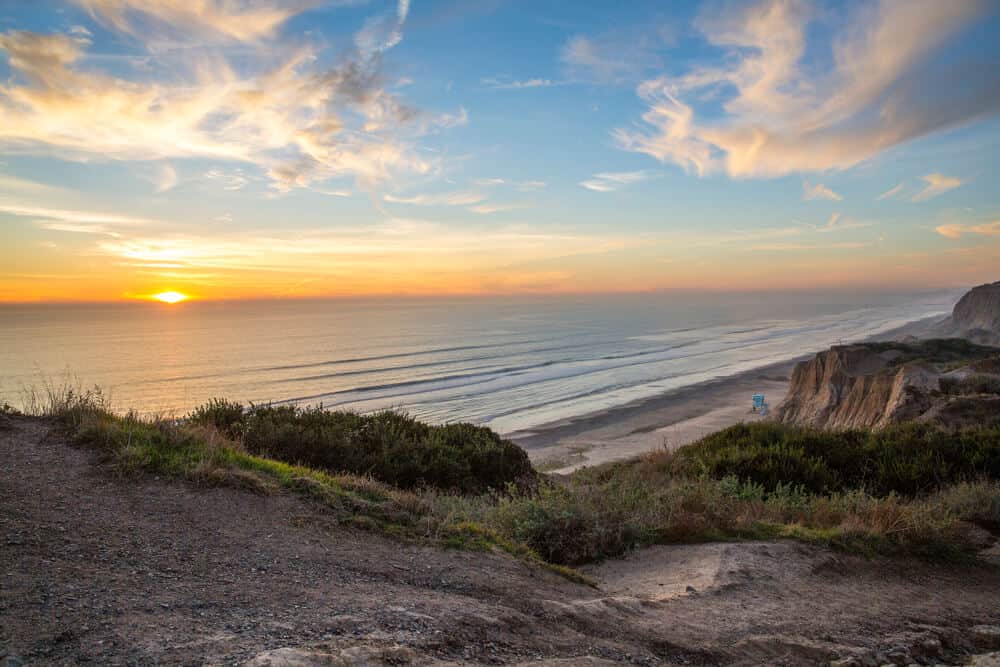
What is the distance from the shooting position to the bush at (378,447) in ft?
38.5

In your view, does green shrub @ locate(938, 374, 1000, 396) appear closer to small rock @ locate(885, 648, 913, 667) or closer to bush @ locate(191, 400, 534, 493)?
bush @ locate(191, 400, 534, 493)

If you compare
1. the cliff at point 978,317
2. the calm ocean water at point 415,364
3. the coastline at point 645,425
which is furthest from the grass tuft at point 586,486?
the cliff at point 978,317

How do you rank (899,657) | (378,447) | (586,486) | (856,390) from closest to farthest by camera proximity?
1. (899,657)
2. (586,486)
3. (378,447)
4. (856,390)

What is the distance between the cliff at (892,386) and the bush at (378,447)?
1141cm

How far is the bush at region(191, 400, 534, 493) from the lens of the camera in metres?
11.7

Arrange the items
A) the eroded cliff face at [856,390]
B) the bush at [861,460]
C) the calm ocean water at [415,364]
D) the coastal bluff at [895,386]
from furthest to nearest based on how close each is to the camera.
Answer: the calm ocean water at [415,364]
the eroded cliff face at [856,390]
the coastal bluff at [895,386]
the bush at [861,460]

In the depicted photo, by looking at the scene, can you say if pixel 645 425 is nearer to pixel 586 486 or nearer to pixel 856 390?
pixel 856 390

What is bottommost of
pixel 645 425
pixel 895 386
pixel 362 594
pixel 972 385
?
pixel 645 425

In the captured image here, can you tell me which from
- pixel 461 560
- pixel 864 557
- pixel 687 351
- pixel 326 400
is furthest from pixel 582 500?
pixel 687 351

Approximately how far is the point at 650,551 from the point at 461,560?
2627 mm

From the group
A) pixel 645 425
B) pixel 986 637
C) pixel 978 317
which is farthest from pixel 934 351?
pixel 978 317

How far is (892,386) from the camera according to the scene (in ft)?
82.0

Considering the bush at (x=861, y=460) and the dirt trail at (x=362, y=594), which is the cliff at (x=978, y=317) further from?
the dirt trail at (x=362, y=594)

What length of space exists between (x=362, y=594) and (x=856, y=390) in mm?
27579
